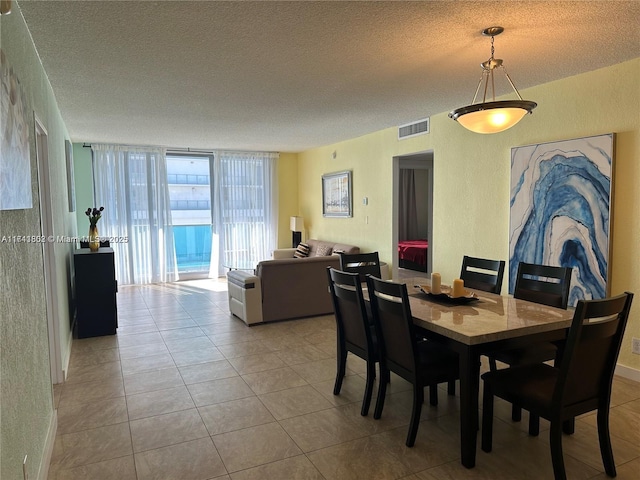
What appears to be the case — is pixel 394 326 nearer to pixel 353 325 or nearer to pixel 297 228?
pixel 353 325

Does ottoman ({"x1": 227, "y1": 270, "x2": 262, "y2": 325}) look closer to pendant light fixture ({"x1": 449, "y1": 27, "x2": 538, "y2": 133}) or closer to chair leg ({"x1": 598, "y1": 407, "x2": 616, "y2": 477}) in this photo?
pendant light fixture ({"x1": 449, "y1": 27, "x2": 538, "y2": 133})

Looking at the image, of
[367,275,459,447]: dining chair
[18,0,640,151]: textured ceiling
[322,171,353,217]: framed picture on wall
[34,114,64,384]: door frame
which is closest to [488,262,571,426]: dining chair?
[367,275,459,447]: dining chair

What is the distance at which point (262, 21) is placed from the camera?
251 centimetres

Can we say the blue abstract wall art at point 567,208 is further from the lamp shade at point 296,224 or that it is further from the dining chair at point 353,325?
the lamp shade at point 296,224

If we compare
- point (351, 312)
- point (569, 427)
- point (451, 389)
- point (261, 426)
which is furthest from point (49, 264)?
point (569, 427)

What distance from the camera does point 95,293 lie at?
4.61 metres

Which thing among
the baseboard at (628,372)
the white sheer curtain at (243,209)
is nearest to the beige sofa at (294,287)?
the baseboard at (628,372)

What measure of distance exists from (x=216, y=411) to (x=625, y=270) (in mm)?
3232

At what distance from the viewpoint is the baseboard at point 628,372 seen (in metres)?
3.38

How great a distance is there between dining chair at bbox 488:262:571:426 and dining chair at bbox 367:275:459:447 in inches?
15.5

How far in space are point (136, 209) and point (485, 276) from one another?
629cm

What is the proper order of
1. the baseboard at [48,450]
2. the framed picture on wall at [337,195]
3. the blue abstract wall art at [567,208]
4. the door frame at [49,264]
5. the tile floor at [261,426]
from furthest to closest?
the framed picture on wall at [337,195] → the blue abstract wall art at [567,208] → the door frame at [49,264] → the tile floor at [261,426] → the baseboard at [48,450]

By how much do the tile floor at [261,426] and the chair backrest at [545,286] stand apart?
767mm

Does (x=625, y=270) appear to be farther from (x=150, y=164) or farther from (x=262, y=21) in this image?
(x=150, y=164)
